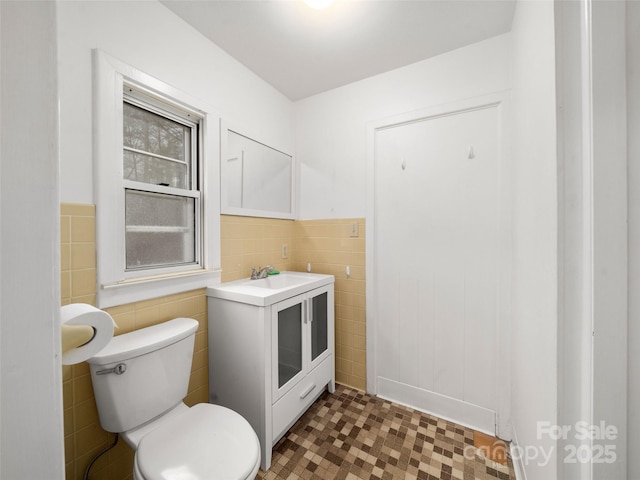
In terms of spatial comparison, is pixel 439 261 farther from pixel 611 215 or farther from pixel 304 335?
pixel 611 215

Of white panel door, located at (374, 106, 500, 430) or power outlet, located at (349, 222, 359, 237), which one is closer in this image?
white panel door, located at (374, 106, 500, 430)

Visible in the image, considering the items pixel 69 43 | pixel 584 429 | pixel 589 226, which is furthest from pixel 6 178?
pixel 69 43

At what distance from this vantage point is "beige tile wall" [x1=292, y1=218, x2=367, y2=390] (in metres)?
2.00

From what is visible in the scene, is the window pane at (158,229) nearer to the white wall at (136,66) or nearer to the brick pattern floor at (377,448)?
the white wall at (136,66)

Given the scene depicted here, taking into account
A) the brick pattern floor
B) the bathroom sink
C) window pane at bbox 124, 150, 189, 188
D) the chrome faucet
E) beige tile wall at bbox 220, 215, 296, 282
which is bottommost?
the brick pattern floor

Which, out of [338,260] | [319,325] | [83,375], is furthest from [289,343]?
[83,375]

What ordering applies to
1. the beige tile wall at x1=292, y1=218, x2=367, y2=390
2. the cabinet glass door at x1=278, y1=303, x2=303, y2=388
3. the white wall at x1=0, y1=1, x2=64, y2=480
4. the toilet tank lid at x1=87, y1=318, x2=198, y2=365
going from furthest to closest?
the beige tile wall at x1=292, y1=218, x2=367, y2=390 → the cabinet glass door at x1=278, y1=303, x2=303, y2=388 → the toilet tank lid at x1=87, y1=318, x2=198, y2=365 → the white wall at x1=0, y1=1, x2=64, y2=480

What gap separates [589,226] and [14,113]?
103 cm

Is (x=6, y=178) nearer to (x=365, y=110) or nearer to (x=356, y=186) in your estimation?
(x=356, y=186)

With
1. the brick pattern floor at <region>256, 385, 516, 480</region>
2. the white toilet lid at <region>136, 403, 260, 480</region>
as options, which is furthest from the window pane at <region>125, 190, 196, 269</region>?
the brick pattern floor at <region>256, 385, 516, 480</region>

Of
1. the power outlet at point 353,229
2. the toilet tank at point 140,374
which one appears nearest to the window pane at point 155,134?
the toilet tank at point 140,374

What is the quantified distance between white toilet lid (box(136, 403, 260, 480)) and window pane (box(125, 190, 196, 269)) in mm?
767

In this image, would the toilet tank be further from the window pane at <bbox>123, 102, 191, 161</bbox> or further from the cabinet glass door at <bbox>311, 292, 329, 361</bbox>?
the window pane at <bbox>123, 102, 191, 161</bbox>

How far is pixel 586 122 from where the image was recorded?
2.06 feet
